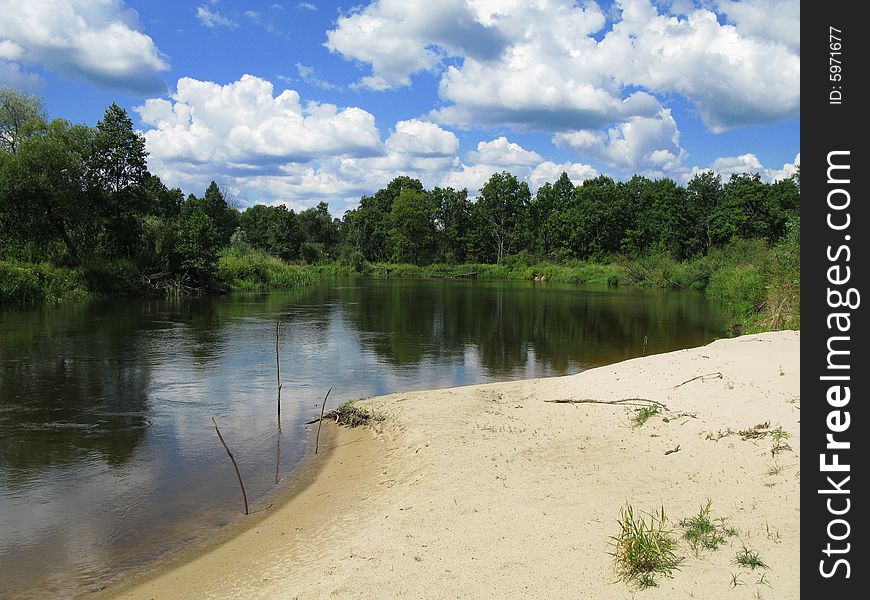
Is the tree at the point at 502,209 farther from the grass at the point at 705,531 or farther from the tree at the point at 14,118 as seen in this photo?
the grass at the point at 705,531

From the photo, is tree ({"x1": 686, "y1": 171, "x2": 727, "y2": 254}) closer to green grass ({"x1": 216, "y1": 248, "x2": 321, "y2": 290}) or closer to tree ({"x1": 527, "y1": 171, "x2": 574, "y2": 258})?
tree ({"x1": 527, "y1": 171, "x2": 574, "y2": 258})

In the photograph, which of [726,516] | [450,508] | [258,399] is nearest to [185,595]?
[450,508]

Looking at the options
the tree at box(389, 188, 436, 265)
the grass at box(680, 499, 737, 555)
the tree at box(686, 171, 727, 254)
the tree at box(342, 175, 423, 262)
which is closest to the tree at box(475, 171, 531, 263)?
the tree at box(389, 188, 436, 265)

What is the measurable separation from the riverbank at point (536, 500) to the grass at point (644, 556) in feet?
0.32

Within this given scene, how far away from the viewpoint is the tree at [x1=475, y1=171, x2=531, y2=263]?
10206 cm

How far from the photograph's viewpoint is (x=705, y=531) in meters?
5.50

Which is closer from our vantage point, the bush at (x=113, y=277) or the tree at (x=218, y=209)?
the bush at (x=113, y=277)

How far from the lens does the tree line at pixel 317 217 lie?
40.0 meters

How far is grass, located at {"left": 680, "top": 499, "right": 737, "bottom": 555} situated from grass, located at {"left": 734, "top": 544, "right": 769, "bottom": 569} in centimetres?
21

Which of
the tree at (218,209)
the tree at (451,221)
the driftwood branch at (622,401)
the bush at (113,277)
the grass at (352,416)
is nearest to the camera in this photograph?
the driftwood branch at (622,401)

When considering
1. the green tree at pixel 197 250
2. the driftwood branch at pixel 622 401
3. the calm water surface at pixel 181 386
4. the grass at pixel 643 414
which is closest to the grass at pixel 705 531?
the grass at pixel 643 414

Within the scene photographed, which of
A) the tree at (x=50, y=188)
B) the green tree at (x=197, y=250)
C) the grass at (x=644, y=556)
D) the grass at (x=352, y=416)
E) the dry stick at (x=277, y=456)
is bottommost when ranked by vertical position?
the dry stick at (x=277, y=456)

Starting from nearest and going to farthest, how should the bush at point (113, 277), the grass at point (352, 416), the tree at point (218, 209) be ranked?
the grass at point (352, 416), the bush at point (113, 277), the tree at point (218, 209)

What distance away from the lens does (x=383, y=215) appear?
11088 centimetres
